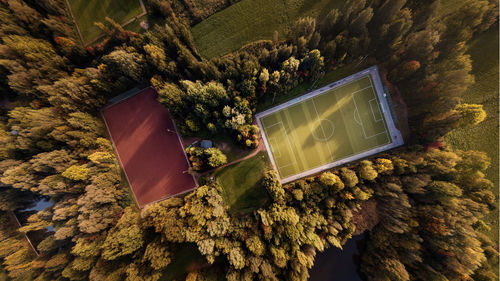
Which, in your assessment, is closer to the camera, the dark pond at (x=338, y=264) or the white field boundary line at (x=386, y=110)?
the white field boundary line at (x=386, y=110)

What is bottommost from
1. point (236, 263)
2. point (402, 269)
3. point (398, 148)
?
point (402, 269)

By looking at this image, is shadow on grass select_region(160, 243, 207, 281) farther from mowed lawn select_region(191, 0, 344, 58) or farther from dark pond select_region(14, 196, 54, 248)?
mowed lawn select_region(191, 0, 344, 58)

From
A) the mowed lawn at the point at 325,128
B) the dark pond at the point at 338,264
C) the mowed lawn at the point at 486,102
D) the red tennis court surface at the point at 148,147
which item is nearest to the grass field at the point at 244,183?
the mowed lawn at the point at 325,128

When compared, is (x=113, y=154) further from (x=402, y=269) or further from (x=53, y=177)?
(x=402, y=269)

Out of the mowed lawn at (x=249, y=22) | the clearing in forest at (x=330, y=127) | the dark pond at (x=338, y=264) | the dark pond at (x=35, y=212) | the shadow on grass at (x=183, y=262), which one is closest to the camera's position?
the mowed lawn at (x=249, y=22)

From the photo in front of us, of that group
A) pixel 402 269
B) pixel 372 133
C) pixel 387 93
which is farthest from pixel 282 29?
pixel 402 269

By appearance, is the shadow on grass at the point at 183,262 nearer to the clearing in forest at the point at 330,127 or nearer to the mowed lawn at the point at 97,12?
the clearing in forest at the point at 330,127

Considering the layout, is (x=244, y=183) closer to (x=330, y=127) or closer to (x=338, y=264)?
(x=330, y=127)
